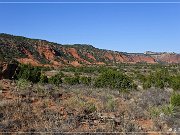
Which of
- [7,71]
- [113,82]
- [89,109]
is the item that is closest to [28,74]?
[7,71]

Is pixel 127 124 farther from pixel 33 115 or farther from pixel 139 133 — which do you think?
pixel 33 115

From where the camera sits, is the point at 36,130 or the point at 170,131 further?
the point at 170,131

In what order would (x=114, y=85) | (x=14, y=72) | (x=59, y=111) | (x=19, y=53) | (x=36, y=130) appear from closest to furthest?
1. (x=36, y=130)
2. (x=59, y=111)
3. (x=14, y=72)
4. (x=114, y=85)
5. (x=19, y=53)

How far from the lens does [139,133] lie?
33.9 feet

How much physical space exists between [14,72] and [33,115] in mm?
14179

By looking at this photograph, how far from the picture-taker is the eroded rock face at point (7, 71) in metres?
22.0

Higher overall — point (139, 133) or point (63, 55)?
point (63, 55)

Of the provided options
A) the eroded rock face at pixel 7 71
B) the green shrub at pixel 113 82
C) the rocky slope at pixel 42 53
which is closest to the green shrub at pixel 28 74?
the eroded rock face at pixel 7 71

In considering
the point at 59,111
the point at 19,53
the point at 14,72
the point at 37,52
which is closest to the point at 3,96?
the point at 59,111

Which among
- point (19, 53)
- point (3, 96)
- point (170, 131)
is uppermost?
→ point (19, 53)

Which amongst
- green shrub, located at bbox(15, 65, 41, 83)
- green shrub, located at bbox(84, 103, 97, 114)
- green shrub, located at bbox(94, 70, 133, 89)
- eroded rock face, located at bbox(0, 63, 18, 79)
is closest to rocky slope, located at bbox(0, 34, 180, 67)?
green shrub, located at bbox(15, 65, 41, 83)

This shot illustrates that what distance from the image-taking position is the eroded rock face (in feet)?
72.3

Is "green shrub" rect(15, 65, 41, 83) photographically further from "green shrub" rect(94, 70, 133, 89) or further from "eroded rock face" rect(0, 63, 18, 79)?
"green shrub" rect(94, 70, 133, 89)

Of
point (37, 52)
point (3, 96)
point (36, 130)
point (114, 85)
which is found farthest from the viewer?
point (37, 52)
